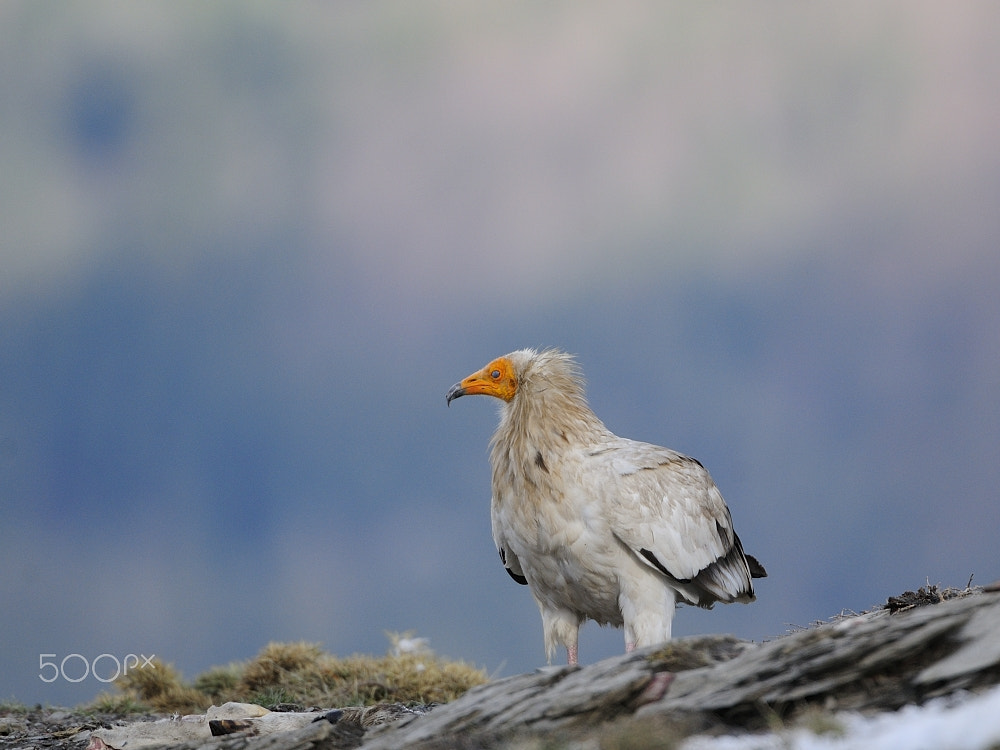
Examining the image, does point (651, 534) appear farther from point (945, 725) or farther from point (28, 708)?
point (28, 708)

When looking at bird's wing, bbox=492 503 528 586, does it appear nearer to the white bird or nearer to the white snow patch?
the white bird

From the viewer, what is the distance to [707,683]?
5715mm

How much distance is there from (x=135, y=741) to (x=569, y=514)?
4.23 meters

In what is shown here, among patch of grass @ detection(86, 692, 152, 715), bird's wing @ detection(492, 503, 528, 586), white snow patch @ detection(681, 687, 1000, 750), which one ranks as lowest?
white snow patch @ detection(681, 687, 1000, 750)

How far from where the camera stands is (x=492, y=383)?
10.7 metres

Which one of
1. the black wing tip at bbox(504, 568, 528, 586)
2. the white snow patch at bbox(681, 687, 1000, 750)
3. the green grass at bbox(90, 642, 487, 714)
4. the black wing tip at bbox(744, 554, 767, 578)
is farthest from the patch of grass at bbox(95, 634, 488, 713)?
the white snow patch at bbox(681, 687, 1000, 750)

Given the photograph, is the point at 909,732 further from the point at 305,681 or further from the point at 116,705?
the point at 116,705

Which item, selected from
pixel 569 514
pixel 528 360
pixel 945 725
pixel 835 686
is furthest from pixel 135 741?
pixel 945 725

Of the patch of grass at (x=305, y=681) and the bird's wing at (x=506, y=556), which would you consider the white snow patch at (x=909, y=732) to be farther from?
the patch of grass at (x=305, y=681)

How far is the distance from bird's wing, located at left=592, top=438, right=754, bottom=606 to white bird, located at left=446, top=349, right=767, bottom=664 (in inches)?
0.4

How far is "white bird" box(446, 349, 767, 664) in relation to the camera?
942 centimetres

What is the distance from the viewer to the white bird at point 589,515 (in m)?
9.42

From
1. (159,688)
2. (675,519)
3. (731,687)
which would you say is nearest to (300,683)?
(159,688)

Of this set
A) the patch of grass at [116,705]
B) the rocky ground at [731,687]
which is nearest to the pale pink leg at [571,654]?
the rocky ground at [731,687]
